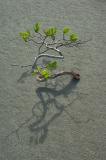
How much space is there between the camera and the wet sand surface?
1965 mm

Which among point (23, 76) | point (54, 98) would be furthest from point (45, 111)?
point (23, 76)

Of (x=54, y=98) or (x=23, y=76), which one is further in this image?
(x=23, y=76)

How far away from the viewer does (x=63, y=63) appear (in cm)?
254

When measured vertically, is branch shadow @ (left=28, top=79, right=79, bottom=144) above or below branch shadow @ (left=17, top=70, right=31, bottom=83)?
below

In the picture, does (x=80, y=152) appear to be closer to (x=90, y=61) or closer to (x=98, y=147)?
(x=98, y=147)

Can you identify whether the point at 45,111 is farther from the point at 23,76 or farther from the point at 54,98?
the point at 23,76

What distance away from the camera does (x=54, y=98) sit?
2.25 metres

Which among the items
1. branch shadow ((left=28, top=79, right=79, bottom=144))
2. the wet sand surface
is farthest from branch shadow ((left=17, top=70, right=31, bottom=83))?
branch shadow ((left=28, top=79, right=79, bottom=144))

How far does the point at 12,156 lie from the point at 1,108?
0.40m

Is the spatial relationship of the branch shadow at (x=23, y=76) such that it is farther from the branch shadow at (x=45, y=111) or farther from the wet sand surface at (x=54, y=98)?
the branch shadow at (x=45, y=111)

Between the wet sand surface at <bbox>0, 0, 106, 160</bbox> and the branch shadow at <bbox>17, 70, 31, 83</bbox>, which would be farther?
the branch shadow at <bbox>17, 70, 31, 83</bbox>

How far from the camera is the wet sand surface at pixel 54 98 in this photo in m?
1.96

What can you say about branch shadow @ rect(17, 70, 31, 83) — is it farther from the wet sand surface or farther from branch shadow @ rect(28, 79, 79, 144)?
branch shadow @ rect(28, 79, 79, 144)

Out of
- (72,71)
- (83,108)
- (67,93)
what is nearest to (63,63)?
(72,71)
